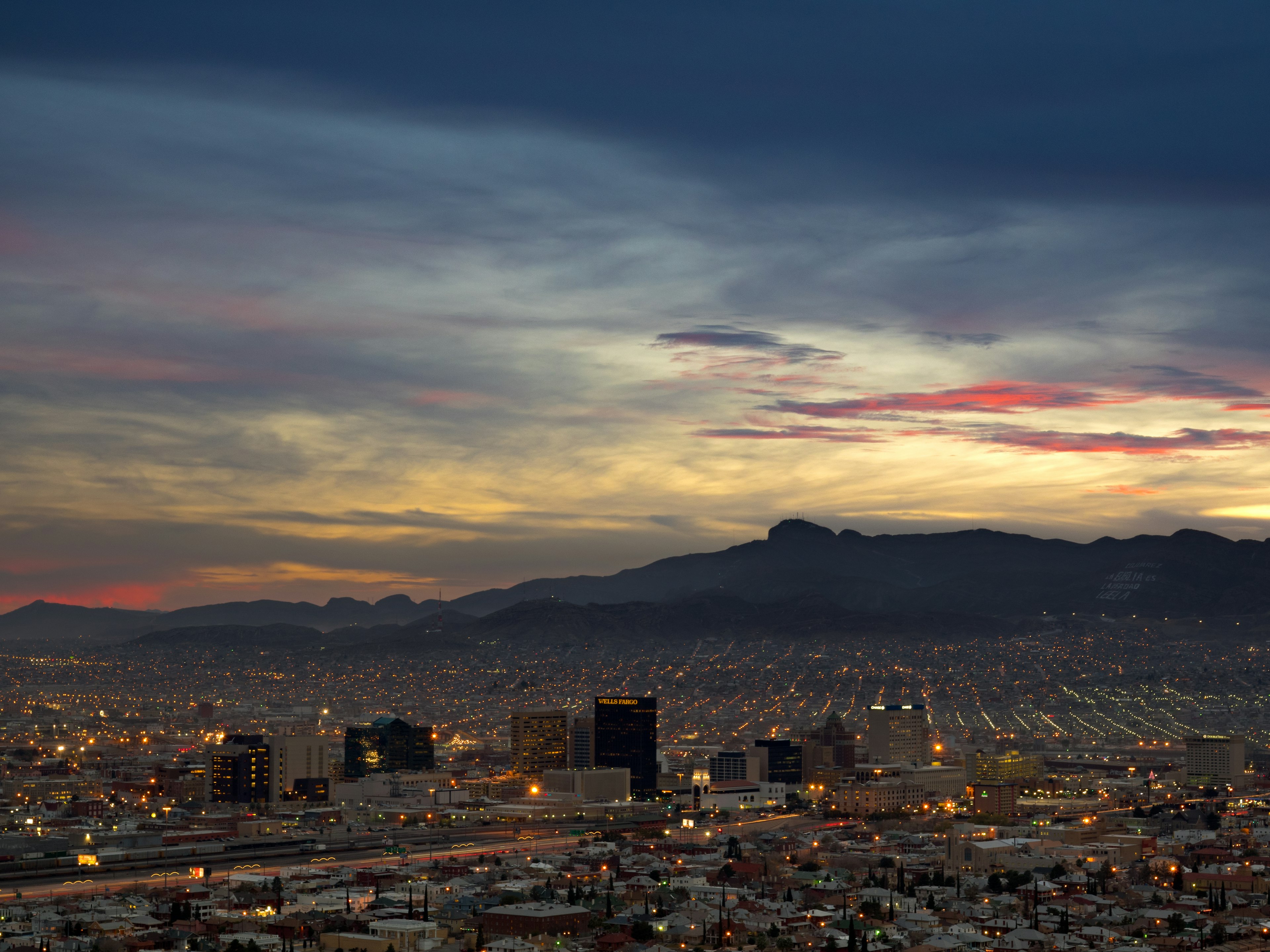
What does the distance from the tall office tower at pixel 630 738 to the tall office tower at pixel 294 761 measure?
2617 centimetres

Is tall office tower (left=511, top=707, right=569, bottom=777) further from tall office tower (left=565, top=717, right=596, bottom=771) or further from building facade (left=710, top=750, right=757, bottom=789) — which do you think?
building facade (left=710, top=750, right=757, bottom=789)

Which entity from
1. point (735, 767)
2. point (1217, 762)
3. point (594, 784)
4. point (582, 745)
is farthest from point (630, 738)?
point (1217, 762)

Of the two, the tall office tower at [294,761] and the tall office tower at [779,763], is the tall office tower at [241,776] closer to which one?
the tall office tower at [294,761]

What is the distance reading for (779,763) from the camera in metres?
190

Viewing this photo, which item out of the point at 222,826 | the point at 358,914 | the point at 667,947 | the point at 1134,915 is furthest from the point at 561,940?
the point at 222,826

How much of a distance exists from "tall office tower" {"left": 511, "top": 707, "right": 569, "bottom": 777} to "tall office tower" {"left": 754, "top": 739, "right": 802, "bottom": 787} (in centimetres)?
1942

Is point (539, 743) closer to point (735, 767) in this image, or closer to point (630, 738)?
point (630, 738)

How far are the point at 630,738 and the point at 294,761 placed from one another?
31968mm

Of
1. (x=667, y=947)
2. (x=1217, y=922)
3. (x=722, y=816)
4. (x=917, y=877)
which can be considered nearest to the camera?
(x=667, y=947)

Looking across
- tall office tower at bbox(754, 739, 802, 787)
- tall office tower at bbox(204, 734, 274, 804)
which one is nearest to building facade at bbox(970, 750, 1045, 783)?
tall office tower at bbox(754, 739, 802, 787)

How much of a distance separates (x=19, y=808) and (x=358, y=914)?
8042 centimetres

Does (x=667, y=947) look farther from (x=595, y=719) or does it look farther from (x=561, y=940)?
(x=595, y=719)

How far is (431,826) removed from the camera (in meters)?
151

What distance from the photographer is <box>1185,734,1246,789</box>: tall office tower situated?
629ft
